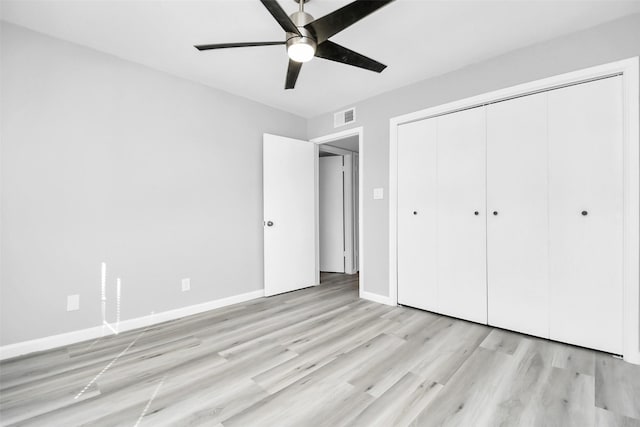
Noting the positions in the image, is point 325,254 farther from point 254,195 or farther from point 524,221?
point 524,221

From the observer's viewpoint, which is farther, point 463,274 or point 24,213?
point 463,274

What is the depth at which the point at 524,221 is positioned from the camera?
2375 millimetres

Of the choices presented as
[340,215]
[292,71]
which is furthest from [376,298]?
[292,71]

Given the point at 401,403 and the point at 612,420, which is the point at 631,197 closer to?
the point at 612,420

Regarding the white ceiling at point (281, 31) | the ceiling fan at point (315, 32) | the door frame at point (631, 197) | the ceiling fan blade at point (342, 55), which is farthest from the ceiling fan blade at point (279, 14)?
the door frame at point (631, 197)

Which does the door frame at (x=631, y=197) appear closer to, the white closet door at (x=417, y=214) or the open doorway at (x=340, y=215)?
the white closet door at (x=417, y=214)

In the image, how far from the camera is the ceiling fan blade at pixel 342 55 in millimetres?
1813

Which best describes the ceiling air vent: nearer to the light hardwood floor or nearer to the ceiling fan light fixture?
the ceiling fan light fixture

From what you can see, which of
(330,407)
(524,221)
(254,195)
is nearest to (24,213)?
(254,195)

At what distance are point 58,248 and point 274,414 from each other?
2.14 metres

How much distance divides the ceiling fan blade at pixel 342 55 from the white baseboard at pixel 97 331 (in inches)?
106

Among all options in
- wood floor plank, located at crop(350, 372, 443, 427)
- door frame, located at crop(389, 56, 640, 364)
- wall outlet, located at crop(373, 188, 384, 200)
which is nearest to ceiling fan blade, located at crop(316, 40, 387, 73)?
wall outlet, located at crop(373, 188, 384, 200)

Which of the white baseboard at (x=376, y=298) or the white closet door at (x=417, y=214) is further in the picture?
the white baseboard at (x=376, y=298)

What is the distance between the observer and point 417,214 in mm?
3031
